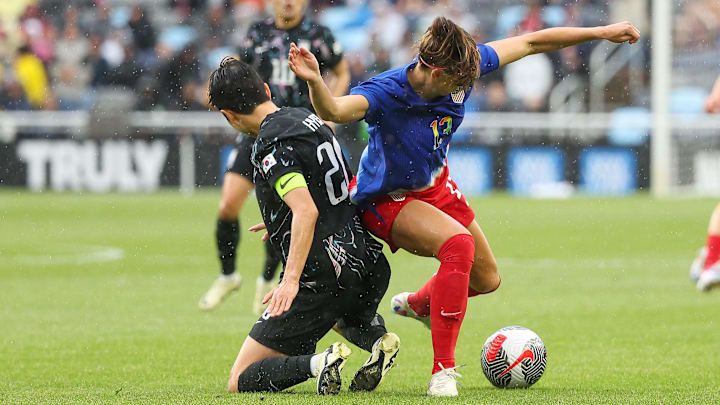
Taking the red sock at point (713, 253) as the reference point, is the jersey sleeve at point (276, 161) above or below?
above

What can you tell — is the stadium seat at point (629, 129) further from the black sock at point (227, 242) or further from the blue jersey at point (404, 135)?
the blue jersey at point (404, 135)

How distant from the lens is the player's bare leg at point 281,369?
200 inches

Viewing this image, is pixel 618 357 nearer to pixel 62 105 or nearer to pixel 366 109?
pixel 366 109

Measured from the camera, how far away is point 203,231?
16141 mm

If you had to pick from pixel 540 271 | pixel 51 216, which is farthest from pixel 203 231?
pixel 540 271

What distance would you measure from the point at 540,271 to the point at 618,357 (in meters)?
5.06

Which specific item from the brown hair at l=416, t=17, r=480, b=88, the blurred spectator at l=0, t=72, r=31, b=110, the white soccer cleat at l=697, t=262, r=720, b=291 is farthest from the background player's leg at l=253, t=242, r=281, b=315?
the blurred spectator at l=0, t=72, r=31, b=110

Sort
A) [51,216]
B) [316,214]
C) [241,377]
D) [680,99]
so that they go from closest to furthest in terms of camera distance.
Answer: [316,214], [241,377], [51,216], [680,99]

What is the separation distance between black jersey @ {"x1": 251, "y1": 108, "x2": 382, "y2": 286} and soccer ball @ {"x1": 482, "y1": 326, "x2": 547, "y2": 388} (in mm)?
729

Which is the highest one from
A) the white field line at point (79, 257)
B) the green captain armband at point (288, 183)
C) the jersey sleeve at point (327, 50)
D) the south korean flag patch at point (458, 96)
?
the south korean flag patch at point (458, 96)

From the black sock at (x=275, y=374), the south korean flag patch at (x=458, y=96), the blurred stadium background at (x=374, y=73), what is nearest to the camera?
the black sock at (x=275, y=374)

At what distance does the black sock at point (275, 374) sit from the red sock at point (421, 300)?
3.67 feet

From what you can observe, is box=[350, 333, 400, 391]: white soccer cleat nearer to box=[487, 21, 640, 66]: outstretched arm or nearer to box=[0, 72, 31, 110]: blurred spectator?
box=[487, 21, 640, 66]: outstretched arm

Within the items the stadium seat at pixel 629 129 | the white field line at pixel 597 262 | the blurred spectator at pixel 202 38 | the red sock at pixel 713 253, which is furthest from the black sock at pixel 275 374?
the blurred spectator at pixel 202 38
